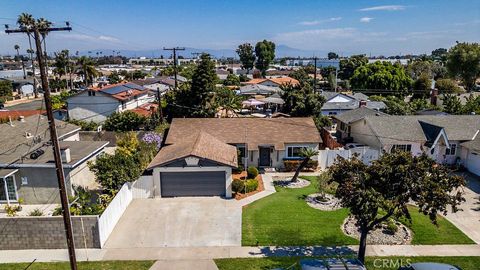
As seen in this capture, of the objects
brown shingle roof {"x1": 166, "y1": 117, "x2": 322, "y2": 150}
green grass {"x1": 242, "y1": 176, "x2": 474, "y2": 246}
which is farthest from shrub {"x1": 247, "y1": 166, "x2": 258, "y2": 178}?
green grass {"x1": 242, "y1": 176, "x2": 474, "y2": 246}

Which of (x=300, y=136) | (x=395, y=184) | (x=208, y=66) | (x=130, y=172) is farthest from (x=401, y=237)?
(x=208, y=66)

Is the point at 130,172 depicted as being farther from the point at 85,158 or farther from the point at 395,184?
the point at 395,184

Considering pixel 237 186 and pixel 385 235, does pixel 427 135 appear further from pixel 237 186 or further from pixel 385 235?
pixel 237 186

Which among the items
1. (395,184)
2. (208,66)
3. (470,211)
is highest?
(208,66)

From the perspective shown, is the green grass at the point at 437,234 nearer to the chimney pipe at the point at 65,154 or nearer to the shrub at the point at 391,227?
the shrub at the point at 391,227

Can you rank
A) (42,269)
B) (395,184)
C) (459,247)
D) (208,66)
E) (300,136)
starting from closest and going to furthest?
(395,184), (42,269), (459,247), (300,136), (208,66)

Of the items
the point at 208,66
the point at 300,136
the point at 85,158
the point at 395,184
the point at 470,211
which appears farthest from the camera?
the point at 208,66

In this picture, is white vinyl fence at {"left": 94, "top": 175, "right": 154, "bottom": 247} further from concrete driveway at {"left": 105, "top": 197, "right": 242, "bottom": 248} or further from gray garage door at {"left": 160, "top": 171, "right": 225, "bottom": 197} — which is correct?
gray garage door at {"left": 160, "top": 171, "right": 225, "bottom": 197}

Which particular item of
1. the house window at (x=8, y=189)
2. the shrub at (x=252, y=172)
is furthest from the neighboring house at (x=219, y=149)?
the house window at (x=8, y=189)
